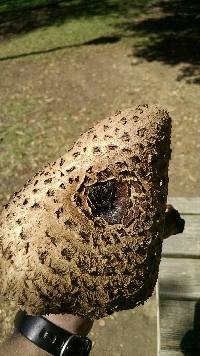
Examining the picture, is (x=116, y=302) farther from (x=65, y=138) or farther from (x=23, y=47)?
(x=23, y=47)

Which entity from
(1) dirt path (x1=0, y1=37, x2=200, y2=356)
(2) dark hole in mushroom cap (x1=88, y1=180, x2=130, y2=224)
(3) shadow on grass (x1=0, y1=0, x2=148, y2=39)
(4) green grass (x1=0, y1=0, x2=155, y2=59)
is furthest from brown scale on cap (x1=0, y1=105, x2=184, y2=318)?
(3) shadow on grass (x1=0, y1=0, x2=148, y2=39)

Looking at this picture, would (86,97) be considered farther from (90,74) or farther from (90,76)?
(90,74)

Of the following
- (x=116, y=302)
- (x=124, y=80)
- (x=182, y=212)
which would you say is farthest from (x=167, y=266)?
(x=124, y=80)

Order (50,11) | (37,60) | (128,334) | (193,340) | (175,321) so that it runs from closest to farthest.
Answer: (193,340) < (175,321) < (128,334) < (37,60) < (50,11)

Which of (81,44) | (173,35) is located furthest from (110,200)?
(173,35)

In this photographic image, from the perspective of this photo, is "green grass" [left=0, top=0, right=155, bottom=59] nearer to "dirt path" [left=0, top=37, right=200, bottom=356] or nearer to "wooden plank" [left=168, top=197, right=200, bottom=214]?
"dirt path" [left=0, top=37, right=200, bottom=356]
